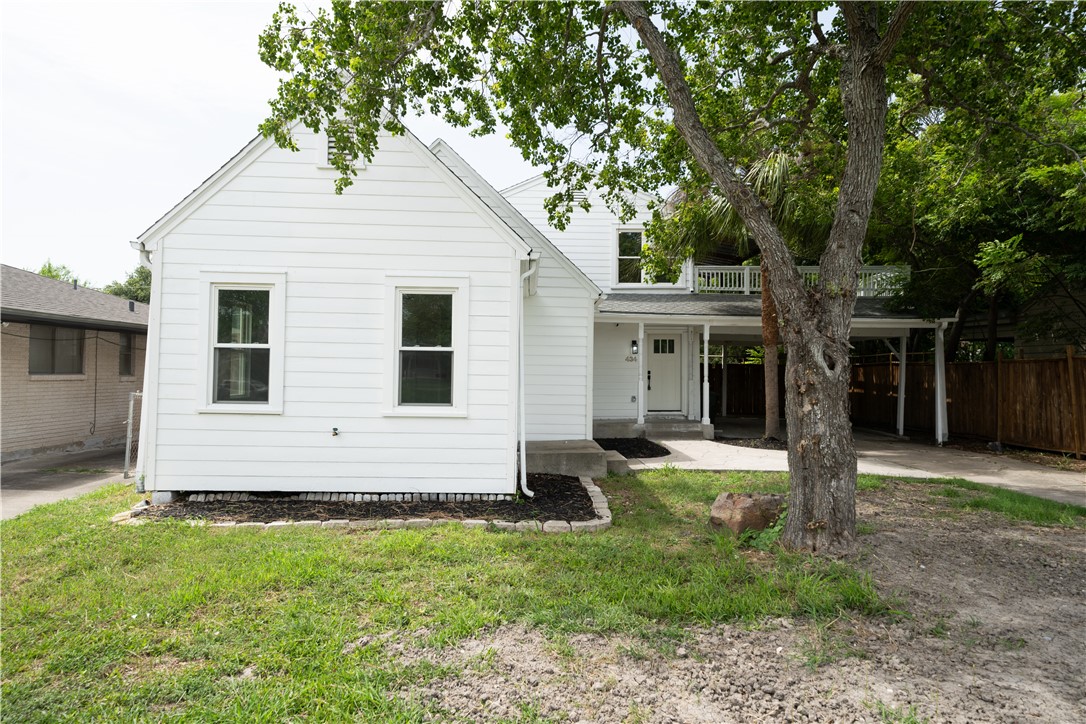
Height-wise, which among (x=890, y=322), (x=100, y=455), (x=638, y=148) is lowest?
(x=100, y=455)

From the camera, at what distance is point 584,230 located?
50.0 ft

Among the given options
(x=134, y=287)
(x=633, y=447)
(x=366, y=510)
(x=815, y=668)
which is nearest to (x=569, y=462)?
(x=633, y=447)

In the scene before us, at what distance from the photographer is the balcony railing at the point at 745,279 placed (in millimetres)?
15719

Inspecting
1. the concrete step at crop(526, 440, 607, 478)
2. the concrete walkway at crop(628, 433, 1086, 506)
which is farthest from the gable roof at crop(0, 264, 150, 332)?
the concrete walkway at crop(628, 433, 1086, 506)

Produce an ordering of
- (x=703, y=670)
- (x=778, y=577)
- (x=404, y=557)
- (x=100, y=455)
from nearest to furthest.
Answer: (x=703, y=670) < (x=778, y=577) < (x=404, y=557) < (x=100, y=455)

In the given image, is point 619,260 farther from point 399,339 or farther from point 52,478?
point 52,478

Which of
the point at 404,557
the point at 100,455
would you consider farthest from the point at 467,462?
the point at 100,455

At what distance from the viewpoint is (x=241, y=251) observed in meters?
7.01

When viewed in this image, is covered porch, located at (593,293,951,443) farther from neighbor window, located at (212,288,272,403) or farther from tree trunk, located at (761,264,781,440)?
neighbor window, located at (212,288,272,403)

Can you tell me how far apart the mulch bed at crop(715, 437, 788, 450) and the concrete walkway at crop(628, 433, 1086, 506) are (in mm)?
279

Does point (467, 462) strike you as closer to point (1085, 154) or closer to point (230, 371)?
point (230, 371)

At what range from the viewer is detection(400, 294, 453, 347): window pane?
716 cm

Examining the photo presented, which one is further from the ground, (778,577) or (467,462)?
(467,462)

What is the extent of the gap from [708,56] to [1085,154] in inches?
235
